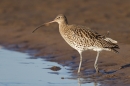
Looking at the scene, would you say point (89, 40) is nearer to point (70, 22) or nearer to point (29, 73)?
point (29, 73)

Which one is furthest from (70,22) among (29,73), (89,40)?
(29,73)

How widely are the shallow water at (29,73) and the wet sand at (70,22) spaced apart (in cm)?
48

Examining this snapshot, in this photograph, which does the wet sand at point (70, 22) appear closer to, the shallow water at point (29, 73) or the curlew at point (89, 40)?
the shallow water at point (29, 73)

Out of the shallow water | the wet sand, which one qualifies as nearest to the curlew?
the wet sand

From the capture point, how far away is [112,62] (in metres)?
12.3

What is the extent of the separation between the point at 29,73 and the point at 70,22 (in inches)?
306

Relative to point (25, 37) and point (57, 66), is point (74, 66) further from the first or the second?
point (25, 37)

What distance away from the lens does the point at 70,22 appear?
19.0m

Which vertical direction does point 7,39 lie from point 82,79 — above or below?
above

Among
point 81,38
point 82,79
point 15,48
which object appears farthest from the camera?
point 15,48

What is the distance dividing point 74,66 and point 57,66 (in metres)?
0.46

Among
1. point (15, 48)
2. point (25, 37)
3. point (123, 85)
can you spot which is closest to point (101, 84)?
point (123, 85)

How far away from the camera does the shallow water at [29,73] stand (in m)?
10.3

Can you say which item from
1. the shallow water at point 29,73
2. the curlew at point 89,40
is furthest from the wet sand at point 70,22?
the curlew at point 89,40
